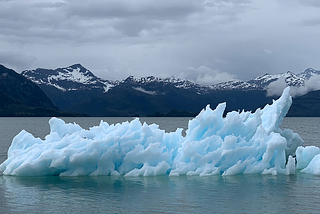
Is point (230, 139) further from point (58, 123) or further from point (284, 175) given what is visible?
point (58, 123)

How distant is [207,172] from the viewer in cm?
2500

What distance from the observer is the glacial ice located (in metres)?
24.7

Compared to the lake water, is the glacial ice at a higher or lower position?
higher

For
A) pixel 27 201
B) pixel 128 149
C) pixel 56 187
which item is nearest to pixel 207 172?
pixel 128 149

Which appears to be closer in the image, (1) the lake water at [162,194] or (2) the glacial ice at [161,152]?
(1) the lake water at [162,194]

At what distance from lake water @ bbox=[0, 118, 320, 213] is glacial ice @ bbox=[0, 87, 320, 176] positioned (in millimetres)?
820

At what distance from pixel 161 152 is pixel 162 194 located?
18.2 feet

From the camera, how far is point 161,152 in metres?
25.1

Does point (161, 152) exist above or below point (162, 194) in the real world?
above

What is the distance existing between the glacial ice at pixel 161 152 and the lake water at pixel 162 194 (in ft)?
2.69

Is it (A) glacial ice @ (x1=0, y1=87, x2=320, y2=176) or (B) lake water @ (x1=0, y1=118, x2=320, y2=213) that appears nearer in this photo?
(B) lake water @ (x1=0, y1=118, x2=320, y2=213)

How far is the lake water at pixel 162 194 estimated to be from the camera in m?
17.0

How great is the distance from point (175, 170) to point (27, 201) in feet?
32.5

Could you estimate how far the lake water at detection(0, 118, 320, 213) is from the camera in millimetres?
17047
